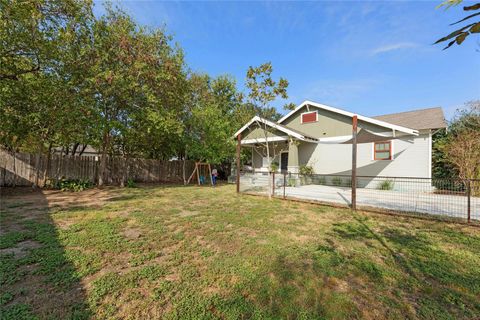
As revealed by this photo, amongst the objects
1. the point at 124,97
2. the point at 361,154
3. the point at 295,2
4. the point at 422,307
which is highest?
the point at 295,2

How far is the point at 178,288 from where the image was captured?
2.75 metres

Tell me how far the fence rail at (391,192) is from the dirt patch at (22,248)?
6.63 metres

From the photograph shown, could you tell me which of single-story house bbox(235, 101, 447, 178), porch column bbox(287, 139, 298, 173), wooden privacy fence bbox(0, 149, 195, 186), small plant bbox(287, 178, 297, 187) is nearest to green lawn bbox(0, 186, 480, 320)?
wooden privacy fence bbox(0, 149, 195, 186)

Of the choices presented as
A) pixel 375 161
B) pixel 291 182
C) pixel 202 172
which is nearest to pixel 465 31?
pixel 291 182

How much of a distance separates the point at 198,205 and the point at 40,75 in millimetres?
7329

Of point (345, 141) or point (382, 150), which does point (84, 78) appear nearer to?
point (345, 141)

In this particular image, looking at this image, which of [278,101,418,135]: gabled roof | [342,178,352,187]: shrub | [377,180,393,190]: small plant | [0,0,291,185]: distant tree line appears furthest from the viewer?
[342,178,352,187]: shrub

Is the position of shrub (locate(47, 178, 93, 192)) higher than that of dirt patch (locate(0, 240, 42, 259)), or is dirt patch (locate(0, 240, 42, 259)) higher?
shrub (locate(47, 178, 93, 192))

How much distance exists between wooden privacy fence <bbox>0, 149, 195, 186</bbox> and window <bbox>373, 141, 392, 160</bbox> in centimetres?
1229

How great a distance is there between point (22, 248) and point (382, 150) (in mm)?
14809

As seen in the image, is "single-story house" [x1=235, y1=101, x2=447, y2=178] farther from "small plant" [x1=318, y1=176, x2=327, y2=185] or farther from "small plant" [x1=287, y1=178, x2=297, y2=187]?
"small plant" [x1=287, y1=178, x2=297, y2=187]

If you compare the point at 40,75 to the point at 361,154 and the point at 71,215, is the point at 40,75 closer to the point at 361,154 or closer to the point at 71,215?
the point at 71,215

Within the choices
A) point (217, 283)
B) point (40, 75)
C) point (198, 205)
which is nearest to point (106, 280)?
point (217, 283)

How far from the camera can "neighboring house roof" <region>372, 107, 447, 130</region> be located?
11.6 metres
